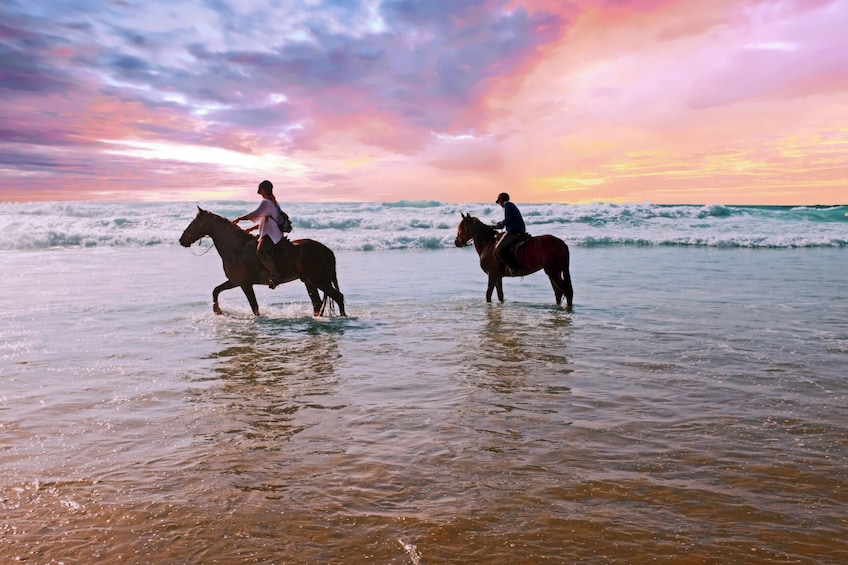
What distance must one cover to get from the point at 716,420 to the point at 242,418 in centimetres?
412

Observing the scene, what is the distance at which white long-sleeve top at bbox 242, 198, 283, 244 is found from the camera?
1123cm

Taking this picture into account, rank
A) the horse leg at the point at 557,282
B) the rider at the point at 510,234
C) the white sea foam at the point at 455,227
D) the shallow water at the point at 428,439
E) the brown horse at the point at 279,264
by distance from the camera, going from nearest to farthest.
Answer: the shallow water at the point at 428,439 < the brown horse at the point at 279,264 < the horse leg at the point at 557,282 < the rider at the point at 510,234 < the white sea foam at the point at 455,227

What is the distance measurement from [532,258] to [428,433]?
332 inches

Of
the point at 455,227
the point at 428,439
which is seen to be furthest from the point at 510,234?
the point at 455,227

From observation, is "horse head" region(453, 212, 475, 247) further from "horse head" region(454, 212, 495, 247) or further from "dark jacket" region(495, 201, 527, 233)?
"dark jacket" region(495, 201, 527, 233)

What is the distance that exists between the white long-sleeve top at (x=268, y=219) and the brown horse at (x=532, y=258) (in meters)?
4.22

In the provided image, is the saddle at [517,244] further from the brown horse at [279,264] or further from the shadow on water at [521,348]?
the brown horse at [279,264]

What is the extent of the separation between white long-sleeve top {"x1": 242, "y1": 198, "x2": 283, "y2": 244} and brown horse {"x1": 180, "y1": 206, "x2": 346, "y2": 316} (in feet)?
0.70

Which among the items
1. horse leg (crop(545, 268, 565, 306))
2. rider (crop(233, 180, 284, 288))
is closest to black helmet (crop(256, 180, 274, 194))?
rider (crop(233, 180, 284, 288))

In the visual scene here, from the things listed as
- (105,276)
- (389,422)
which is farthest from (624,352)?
(105,276)

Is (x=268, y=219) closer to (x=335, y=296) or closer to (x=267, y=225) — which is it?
(x=267, y=225)

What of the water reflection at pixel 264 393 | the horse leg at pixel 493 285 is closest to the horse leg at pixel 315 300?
the water reflection at pixel 264 393

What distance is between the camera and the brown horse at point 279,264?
38.0 ft

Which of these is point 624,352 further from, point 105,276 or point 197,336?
point 105,276
